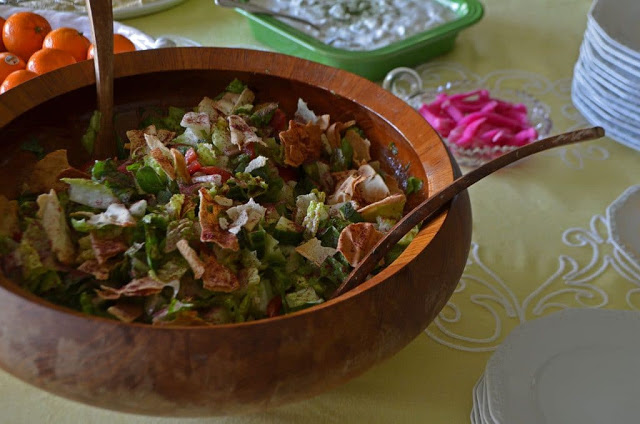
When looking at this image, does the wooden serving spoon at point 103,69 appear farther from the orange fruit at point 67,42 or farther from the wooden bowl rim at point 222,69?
the orange fruit at point 67,42

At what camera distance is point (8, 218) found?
2.32 feet

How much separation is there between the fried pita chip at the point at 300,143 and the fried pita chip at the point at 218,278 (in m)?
0.22

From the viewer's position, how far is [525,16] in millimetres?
1652

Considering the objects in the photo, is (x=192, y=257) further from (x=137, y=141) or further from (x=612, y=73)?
(x=612, y=73)

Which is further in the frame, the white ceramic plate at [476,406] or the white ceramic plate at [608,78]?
the white ceramic plate at [608,78]

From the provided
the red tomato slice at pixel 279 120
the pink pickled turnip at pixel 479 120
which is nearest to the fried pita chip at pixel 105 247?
the red tomato slice at pixel 279 120

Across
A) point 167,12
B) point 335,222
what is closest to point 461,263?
point 335,222

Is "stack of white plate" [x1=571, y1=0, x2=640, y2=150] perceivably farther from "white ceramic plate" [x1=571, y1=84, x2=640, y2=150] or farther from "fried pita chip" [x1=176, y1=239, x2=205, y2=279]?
"fried pita chip" [x1=176, y1=239, x2=205, y2=279]

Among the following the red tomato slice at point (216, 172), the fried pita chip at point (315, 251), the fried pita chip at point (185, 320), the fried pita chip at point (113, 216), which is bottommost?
the fried pita chip at point (315, 251)

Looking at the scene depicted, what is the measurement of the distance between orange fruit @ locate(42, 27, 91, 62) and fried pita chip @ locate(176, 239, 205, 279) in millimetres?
622

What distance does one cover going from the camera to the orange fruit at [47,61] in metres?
1.07

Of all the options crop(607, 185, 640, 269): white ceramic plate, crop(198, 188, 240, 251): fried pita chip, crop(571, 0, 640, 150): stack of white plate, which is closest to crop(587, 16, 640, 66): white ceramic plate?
crop(571, 0, 640, 150): stack of white plate

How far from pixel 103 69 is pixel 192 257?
300mm

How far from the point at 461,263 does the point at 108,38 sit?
20.0 inches
